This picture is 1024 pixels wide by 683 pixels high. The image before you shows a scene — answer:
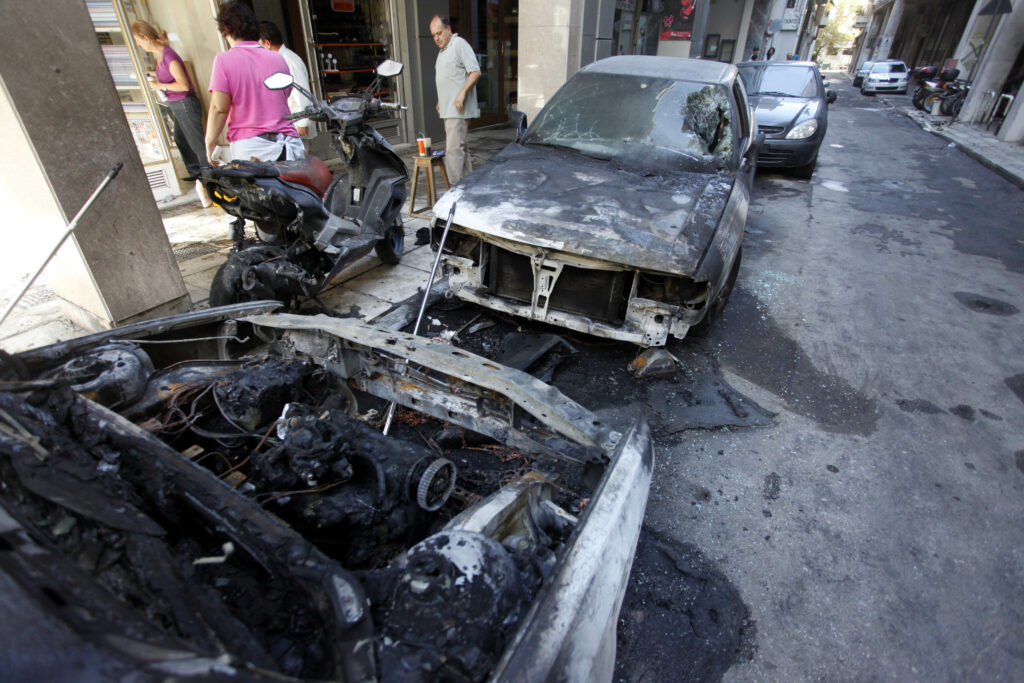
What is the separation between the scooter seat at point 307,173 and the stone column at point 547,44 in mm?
4282

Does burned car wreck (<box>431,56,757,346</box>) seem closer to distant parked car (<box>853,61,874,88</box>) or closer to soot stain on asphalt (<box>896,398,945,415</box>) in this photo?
soot stain on asphalt (<box>896,398,945,415</box>)

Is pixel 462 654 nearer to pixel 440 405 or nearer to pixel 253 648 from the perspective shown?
pixel 253 648

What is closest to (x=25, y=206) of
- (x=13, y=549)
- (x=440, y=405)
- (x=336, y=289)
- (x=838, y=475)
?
(x=336, y=289)

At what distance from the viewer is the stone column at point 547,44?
7.82 metres

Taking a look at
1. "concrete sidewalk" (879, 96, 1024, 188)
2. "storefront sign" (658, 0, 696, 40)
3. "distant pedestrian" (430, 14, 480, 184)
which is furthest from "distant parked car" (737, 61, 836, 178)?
"storefront sign" (658, 0, 696, 40)

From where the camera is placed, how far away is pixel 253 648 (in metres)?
1.02

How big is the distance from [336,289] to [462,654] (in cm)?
403

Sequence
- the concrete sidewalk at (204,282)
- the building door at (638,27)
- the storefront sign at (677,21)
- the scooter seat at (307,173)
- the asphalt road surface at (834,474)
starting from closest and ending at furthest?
the asphalt road surface at (834,474) → the concrete sidewalk at (204,282) → the scooter seat at (307,173) → the building door at (638,27) → the storefront sign at (677,21)

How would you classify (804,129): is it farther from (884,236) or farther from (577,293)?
(577,293)

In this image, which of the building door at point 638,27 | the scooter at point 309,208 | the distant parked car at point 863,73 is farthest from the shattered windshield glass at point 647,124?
the distant parked car at point 863,73

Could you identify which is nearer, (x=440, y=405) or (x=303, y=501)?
(x=303, y=501)

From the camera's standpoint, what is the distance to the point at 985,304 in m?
4.73

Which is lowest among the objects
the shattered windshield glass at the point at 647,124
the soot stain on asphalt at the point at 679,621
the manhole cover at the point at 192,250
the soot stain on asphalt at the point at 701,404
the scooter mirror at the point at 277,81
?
the soot stain on asphalt at the point at 679,621

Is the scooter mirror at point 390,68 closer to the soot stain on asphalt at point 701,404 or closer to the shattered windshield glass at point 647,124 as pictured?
the shattered windshield glass at point 647,124
